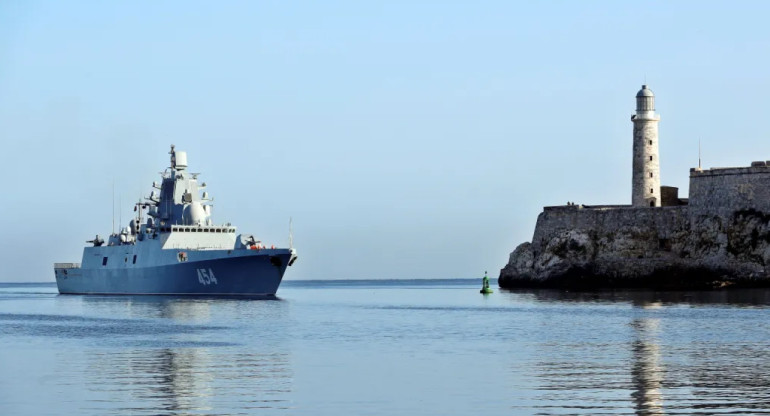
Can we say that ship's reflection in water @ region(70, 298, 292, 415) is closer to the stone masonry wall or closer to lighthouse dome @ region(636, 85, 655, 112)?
the stone masonry wall

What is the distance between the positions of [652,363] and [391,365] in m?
5.25

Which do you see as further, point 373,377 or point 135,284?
point 135,284

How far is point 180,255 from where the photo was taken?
6462cm

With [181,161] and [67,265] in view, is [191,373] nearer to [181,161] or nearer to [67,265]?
[181,161]

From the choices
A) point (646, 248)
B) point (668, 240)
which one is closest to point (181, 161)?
point (646, 248)

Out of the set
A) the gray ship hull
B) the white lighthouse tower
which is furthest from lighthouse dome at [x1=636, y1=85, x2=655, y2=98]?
the gray ship hull

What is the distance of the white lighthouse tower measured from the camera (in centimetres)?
7844

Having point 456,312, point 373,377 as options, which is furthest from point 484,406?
point 456,312

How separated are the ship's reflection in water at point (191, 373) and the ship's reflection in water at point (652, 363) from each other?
4.63m

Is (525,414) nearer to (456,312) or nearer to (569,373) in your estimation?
(569,373)

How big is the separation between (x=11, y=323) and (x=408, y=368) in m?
23.6

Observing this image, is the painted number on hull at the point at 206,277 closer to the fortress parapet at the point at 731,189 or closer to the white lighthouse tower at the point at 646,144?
the white lighthouse tower at the point at 646,144

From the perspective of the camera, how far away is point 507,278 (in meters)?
88.6

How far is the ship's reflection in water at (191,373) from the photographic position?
17641 millimetres
